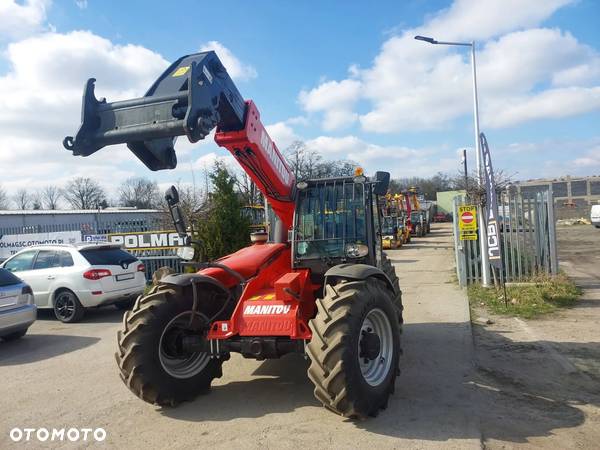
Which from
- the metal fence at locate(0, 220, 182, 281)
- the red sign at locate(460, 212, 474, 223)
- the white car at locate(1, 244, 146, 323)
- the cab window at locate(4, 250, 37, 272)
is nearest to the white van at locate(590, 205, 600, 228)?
the red sign at locate(460, 212, 474, 223)

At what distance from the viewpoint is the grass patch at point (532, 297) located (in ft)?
29.9

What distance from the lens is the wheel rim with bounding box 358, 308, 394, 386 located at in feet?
15.7

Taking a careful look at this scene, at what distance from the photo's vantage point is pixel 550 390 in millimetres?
5277

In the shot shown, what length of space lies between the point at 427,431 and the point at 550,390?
74.3 inches

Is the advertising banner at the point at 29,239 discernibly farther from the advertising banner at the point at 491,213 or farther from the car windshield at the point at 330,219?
the advertising banner at the point at 491,213

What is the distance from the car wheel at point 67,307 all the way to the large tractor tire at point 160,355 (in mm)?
5920

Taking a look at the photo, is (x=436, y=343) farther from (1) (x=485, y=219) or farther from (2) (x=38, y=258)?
(2) (x=38, y=258)

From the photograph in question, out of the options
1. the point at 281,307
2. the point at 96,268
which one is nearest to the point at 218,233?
the point at 96,268

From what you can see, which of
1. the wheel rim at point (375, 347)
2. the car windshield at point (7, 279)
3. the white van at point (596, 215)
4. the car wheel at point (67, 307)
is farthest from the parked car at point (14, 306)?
the white van at point (596, 215)

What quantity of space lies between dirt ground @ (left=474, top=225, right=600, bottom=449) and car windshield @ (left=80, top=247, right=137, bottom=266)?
→ 7778 millimetres

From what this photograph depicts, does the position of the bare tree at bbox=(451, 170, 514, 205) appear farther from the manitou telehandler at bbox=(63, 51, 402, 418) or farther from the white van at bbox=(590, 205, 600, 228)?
the white van at bbox=(590, 205, 600, 228)

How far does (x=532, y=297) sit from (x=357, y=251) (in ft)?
18.7

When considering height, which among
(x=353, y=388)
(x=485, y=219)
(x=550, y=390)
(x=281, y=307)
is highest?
(x=485, y=219)

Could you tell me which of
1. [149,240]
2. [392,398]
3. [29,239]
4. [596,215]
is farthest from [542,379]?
[596,215]
